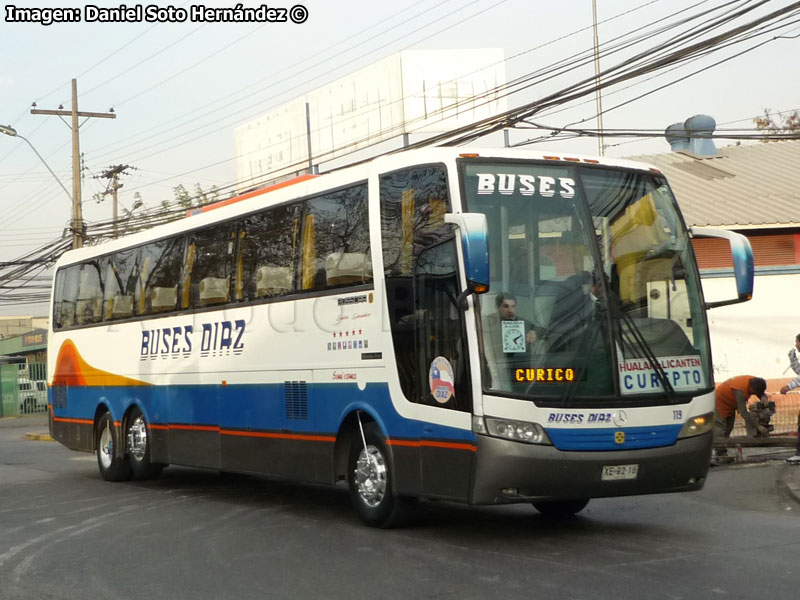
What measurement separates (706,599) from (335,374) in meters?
4.94

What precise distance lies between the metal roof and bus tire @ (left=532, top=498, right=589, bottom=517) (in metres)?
11.8

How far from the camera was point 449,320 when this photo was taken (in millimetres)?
9297

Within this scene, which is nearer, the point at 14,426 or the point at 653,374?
the point at 653,374

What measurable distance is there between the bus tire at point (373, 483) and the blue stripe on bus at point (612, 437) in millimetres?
1814

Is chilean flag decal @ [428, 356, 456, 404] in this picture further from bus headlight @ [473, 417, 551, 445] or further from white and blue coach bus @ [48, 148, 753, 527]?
bus headlight @ [473, 417, 551, 445]

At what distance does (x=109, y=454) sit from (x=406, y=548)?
8.57 meters

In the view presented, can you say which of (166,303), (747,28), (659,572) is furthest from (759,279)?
(659,572)

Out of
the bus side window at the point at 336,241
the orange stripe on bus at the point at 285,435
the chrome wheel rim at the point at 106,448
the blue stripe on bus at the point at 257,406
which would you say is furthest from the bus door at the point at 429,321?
the chrome wheel rim at the point at 106,448

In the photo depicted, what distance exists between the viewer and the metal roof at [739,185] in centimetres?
2383

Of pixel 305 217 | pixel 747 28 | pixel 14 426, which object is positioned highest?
pixel 747 28

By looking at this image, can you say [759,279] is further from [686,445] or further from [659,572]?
[659,572]

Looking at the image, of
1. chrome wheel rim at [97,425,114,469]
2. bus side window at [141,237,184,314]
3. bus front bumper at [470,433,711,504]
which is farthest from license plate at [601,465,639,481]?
chrome wheel rim at [97,425,114,469]

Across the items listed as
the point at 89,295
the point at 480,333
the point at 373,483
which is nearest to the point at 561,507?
the point at 373,483

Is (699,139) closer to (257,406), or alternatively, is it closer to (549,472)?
(257,406)
